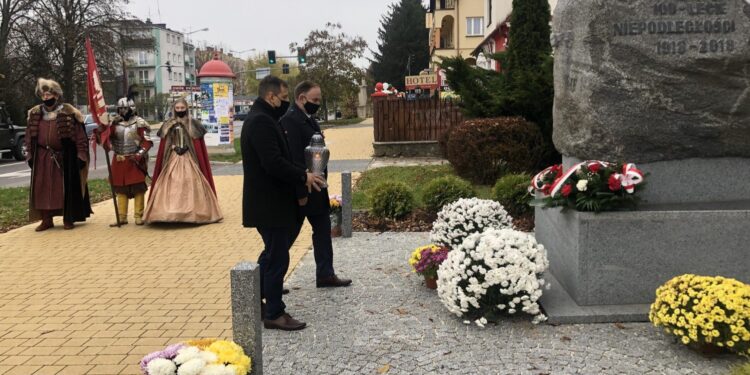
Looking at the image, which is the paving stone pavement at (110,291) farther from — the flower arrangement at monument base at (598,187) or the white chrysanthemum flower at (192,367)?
the flower arrangement at monument base at (598,187)

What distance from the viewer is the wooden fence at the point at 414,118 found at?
61.4ft

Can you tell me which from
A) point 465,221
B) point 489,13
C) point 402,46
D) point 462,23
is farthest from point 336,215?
point 402,46

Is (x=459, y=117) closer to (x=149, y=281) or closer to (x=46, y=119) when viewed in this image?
(x=46, y=119)

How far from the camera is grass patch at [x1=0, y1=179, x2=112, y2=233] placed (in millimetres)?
9930

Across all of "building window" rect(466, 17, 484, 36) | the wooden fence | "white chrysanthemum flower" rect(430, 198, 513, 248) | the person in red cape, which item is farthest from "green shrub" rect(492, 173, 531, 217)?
"building window" rect(466, 17, 484, 36)

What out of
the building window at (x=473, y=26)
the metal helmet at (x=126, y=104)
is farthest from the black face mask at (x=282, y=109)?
the building window at (x=473, y=26)

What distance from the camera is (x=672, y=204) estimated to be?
4898 mm

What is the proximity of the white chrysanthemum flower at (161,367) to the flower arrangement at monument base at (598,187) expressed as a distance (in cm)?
294

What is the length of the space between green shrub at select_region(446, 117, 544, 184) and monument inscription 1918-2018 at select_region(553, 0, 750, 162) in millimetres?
6473

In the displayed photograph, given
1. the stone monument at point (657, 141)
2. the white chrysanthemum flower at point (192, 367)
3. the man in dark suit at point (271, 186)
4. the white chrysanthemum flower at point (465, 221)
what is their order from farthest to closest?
the white chrysanthemum flower at point (465, 221), the stone monument at point (657, 141), the man in dark suit at point (271, 186), the white chrysanthemum flower at point (192, 367)

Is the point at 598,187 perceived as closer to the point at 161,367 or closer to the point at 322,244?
the point at 322,244

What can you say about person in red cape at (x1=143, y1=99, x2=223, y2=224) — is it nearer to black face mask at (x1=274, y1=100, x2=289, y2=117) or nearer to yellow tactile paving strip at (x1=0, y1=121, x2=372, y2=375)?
yellow tactile paving strip at (x1=0, y1=121, x2=372, y2=375)

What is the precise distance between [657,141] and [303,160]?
9.15 ft

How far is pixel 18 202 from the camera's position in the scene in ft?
39.3
